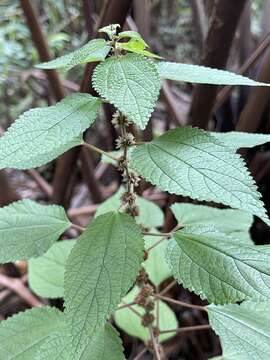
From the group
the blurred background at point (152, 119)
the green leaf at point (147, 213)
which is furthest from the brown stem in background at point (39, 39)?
the green leaf at point (147, 213)

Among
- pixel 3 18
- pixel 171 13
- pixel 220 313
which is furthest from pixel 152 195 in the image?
pixel 171 13

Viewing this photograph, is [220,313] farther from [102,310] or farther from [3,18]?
[3,18]

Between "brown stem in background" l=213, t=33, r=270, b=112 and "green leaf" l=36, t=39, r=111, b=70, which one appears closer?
"green leaf" l=36, t=39, r=111, b=70

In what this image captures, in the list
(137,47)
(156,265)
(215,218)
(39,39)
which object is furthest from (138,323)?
(39,39)

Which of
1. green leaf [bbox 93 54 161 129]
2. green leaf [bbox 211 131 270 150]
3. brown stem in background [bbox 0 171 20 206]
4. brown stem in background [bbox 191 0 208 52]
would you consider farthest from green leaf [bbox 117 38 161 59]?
brown stem in background [bbox 191 0 208 52]

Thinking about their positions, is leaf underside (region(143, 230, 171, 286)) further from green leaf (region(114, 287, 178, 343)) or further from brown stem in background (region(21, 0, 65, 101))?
brown stem in background (region(21, 0, 65, 101))
